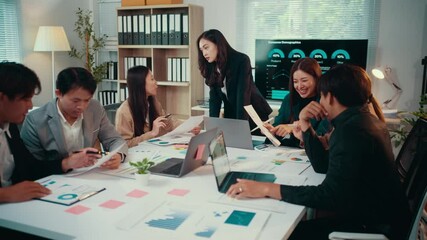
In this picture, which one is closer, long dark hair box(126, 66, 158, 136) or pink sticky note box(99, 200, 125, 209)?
pink sticky note box(99, 200, 125, 209)

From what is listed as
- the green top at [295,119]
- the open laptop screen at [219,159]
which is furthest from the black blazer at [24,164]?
the green top at [295,119]

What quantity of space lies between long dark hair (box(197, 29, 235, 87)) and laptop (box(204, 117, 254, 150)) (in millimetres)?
807

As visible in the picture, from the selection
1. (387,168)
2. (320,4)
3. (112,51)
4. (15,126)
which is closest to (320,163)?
(387,168)

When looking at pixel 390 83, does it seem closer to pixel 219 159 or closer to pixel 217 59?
pixel 217 59

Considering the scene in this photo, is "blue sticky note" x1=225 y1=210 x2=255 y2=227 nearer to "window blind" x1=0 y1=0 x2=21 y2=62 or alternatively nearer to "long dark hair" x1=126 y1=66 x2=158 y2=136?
"long dark hair" x1=126 y1=66 x2=158 y2=136

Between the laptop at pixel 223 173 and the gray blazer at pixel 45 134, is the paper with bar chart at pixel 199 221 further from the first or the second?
the gray blazer at pixel 45 134

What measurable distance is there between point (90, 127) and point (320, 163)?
1.19 m

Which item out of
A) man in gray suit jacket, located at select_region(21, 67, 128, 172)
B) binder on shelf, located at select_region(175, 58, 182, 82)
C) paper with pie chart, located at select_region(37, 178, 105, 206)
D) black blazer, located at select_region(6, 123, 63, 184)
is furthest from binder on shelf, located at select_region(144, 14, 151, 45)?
paper with pie chart, located at select_region(37, 178, 105, 206)

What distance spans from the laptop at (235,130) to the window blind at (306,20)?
7.11ft

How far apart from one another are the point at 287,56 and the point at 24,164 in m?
2.96

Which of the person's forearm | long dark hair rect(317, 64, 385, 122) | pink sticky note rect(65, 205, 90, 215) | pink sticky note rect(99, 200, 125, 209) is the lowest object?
pink sticky note rect(99, 200, 125, 209)

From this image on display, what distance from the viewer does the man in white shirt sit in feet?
4.85

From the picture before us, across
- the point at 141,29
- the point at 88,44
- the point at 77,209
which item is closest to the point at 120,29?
the point at 141,29

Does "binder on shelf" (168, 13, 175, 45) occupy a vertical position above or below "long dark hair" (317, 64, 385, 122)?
above
